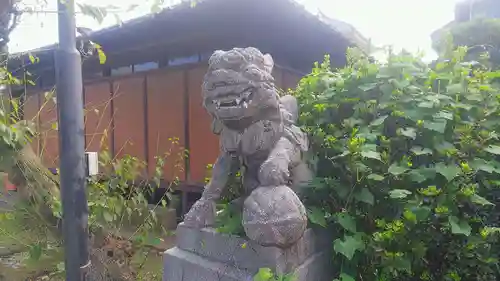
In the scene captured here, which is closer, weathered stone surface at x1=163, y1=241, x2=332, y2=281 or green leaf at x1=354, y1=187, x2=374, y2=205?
weathered stone surface at x1=163, y1=241, x2=332, y2=281

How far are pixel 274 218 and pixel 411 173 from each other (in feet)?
3.14

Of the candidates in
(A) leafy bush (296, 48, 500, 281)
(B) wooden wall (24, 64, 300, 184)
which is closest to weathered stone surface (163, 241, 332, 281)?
(A) leafy bush (296, 48, 500, 281)

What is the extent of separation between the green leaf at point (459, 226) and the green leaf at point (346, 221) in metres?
0.56

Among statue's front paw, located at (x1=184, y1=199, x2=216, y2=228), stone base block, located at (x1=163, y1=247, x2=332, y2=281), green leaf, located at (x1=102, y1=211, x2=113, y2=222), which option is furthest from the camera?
green leaf, located at (x1=102, y1=211, x2=113, y2=222)

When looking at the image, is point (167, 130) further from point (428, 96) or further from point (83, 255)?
point (428, 96)

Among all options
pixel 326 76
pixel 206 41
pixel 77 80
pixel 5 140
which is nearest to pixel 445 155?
pixel 326 76

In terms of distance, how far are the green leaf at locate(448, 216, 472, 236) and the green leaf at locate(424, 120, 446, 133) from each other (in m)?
0.54

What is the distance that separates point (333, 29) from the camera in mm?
4750

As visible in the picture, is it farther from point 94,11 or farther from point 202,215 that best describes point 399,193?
point 94,11

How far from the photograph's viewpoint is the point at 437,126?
2.33 m

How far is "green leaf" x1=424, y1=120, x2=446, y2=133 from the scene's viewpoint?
2320 mm

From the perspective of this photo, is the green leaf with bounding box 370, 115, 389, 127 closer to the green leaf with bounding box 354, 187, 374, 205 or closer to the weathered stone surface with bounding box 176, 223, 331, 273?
the green leaf with bounding box 354, 187, 374, 205

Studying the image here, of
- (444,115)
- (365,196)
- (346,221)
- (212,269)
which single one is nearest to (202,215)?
(212,269)

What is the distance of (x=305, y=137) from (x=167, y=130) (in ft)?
14.3
